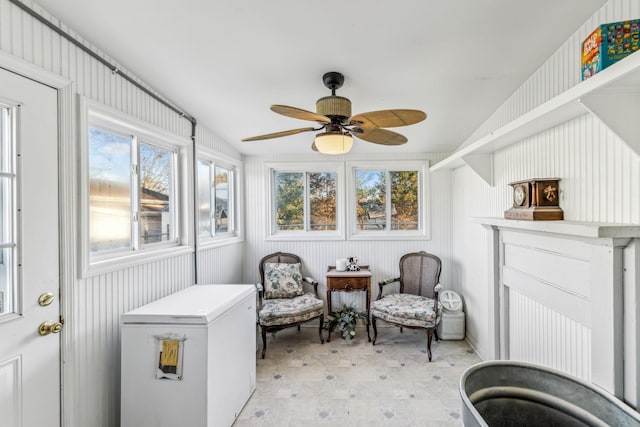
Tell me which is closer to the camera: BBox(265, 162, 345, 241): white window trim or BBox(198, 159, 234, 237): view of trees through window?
BBox(198, 159, 234, 237): view of trees through window

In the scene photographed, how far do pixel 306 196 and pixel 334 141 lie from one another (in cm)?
219

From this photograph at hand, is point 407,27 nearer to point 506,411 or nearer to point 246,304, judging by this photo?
point 506,411

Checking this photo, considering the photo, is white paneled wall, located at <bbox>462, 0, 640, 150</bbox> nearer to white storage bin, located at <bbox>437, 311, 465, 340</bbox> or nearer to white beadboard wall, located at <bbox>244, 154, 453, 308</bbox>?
white beadboard wall, located at <bbox>244, 154, 453, 308</bbox>

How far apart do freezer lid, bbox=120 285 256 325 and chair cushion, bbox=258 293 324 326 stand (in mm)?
665

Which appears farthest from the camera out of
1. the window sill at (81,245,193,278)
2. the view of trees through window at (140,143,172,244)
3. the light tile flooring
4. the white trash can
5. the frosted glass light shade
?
the white trash can

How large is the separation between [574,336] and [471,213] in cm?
167

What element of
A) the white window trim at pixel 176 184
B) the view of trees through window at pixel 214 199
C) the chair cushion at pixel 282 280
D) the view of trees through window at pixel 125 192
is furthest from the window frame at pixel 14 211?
the chair cushion at pixel 282 280

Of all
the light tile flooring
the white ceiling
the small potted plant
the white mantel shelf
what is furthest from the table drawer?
the white mantel shelf

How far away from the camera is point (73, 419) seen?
1.55 meters

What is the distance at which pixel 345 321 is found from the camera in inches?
134

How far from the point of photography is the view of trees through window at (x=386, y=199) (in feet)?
12.6

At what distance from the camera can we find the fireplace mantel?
45.4 inches

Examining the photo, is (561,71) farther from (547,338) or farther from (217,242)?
(217,242)

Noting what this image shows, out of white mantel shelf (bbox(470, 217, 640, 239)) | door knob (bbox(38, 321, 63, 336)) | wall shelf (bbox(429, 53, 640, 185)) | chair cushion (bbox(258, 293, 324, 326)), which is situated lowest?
chair cushion (bbox(258, 293, 324, 326))
